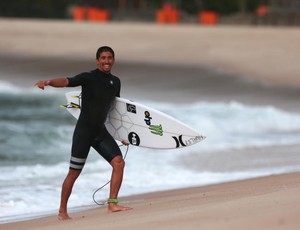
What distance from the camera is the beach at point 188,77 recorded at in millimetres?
5547

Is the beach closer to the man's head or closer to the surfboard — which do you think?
the surfboard

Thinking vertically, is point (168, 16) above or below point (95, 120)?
below

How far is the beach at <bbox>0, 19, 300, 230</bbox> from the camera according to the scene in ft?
18.2

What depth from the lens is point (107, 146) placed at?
684 centimetres

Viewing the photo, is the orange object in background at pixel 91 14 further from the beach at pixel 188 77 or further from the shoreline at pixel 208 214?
the shoreline at pixel 208 214

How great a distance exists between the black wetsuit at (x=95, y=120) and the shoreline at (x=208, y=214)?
490 mm

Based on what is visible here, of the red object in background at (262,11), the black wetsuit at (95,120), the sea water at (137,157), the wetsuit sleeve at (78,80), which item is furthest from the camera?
the red object in background at (262,11)

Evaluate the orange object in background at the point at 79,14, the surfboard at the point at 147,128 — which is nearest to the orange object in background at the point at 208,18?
the orange object in background at the point at 79,14

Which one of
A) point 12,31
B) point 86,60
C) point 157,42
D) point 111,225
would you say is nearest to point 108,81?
point 111,225

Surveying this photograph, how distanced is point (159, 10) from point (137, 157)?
3527 cm

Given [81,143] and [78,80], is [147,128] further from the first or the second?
[78,80]

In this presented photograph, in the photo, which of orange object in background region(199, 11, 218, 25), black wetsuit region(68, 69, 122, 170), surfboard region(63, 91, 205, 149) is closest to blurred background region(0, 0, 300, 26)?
orange object in background region(199, 11, 218, 25)

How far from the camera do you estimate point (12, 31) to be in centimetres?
3584

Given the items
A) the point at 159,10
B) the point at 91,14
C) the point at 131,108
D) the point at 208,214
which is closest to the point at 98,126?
the point at 131,108
